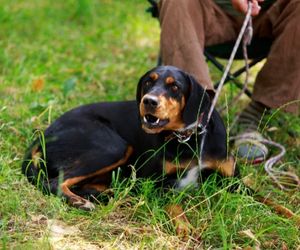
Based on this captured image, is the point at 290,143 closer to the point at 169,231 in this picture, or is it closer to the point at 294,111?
the point at 294,111

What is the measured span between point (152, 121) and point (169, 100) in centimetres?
13

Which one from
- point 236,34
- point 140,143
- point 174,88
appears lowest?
point 140,143

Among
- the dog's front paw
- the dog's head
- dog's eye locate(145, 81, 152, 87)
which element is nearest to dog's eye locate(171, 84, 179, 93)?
the dog's head

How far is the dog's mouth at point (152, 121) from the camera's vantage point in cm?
295

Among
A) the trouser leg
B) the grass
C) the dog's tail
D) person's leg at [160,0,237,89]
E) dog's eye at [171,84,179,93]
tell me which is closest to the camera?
the grass

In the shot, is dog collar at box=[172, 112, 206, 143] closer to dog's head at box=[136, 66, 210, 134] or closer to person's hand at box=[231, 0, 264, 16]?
dog's head at box=[136, 66, 210, 134]

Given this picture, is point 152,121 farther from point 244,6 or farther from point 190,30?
point 244,6

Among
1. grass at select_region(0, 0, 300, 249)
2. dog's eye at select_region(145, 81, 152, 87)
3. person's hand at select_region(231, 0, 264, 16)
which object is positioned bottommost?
grass at select_region(0, 0, 300, 249)

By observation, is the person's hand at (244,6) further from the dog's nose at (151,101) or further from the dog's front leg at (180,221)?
the dog's front leg at (180,221)

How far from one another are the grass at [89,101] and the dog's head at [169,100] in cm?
19

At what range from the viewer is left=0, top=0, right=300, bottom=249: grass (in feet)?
8.94

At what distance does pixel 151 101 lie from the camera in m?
2.86

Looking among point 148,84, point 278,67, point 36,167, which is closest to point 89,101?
point 36,167

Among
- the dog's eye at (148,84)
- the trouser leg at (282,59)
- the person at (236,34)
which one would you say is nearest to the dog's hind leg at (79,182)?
the dog's eye at (148,84)
